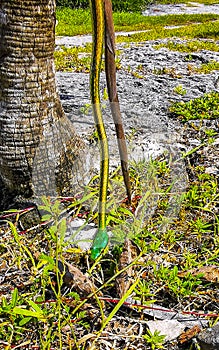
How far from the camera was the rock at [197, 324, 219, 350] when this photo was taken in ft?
4.33

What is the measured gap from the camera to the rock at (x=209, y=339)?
1.32 m

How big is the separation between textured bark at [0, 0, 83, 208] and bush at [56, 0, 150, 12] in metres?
13.3

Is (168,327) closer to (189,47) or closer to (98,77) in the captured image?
(98,77)

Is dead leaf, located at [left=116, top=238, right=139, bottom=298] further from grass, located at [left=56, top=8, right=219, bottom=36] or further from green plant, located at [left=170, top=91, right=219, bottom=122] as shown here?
grass, located at [left=56, top=8, right=219, bottom=36]

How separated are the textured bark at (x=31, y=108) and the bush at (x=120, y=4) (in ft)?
43.5

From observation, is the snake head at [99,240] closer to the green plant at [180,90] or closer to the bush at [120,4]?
the green plant at [180,90]

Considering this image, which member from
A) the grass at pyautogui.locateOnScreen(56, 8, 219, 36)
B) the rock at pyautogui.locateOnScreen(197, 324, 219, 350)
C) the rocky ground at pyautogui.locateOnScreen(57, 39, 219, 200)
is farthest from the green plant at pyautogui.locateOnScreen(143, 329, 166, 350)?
the grass at pyautogui.locateOnScreen(56, 8, 219, 36)

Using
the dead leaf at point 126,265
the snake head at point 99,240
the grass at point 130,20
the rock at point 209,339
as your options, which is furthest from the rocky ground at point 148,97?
the grass at point 130,20

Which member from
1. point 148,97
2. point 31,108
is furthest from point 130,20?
point 31,108

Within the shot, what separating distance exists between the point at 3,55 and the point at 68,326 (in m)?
0.95

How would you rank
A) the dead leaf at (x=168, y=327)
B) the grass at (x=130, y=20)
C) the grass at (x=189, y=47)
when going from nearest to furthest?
the dead leaf at (x=168, y=327)
the grass at (x=189, y=47)
the grass at (x=130, y=20)

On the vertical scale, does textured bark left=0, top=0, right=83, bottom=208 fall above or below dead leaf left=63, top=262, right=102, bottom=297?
above

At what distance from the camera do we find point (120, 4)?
15.5 metres

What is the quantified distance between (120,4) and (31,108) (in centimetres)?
1481
